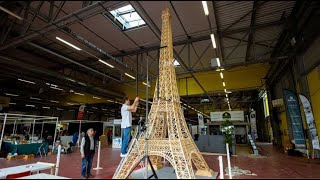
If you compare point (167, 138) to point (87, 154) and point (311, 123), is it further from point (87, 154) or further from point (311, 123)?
point (311, 123)

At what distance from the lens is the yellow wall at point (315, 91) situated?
8.70m

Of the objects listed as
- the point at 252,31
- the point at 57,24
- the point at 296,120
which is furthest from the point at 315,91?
the point at 57,24

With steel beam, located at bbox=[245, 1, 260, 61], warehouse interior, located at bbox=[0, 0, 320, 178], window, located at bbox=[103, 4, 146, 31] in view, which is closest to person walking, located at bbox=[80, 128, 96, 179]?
warehouse interior, located at bbox=[0, 0, 320, 178]

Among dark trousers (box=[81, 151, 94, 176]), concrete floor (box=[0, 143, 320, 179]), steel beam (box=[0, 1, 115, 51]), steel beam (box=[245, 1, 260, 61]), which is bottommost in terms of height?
concrete floor (box=[0, 143, 320, 179])

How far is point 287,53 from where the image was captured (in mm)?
10305

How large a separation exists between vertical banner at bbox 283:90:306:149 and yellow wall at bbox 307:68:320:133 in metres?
0.98

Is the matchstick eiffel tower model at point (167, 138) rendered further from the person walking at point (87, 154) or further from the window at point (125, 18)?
the window at point (125, 18)

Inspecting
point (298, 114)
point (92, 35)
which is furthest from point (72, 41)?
point (298, 114)

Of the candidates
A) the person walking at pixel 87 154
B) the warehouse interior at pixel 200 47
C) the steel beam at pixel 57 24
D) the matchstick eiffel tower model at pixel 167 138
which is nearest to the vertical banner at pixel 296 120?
the warehouse interior at pixel 200 47

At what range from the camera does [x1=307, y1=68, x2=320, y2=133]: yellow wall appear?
8695 mm

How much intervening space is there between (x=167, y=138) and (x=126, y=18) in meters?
6.74

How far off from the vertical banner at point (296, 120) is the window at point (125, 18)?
900cm

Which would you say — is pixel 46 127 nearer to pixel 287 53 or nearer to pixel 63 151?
pixel 63 151

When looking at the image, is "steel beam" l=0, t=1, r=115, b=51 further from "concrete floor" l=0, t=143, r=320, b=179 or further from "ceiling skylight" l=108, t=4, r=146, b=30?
"concrete floor" l=0, t=143, r=320, b=179
